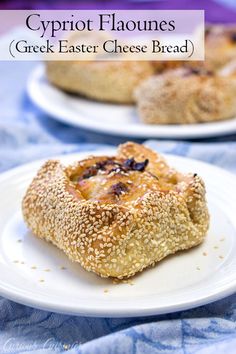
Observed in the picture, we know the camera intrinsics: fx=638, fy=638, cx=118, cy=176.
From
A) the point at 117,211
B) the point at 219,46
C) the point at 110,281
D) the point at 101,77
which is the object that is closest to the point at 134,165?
the point at 117,211

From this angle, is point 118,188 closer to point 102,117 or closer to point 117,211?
point 117,211

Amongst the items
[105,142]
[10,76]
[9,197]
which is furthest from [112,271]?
[10,76]

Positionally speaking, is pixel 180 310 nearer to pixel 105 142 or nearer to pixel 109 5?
pixel 105 142

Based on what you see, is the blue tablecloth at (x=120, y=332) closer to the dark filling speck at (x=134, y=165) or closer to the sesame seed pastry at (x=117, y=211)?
the sesame seed pastry at (x=117, y=211)

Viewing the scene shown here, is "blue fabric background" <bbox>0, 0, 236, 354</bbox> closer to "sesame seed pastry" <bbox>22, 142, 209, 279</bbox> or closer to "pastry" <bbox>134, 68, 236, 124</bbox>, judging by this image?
"sesame seed pastry" <bbox>22, 142, 209, 279</bbox>

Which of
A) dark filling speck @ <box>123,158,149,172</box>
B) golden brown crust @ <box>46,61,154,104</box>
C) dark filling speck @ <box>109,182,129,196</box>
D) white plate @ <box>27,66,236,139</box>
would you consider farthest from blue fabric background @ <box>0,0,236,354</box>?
golden brown crust @ <box>46,61,154,104</box>

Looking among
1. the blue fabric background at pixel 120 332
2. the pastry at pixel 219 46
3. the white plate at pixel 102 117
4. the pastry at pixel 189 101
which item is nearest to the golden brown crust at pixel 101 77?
the white plate at pixel 102 117
